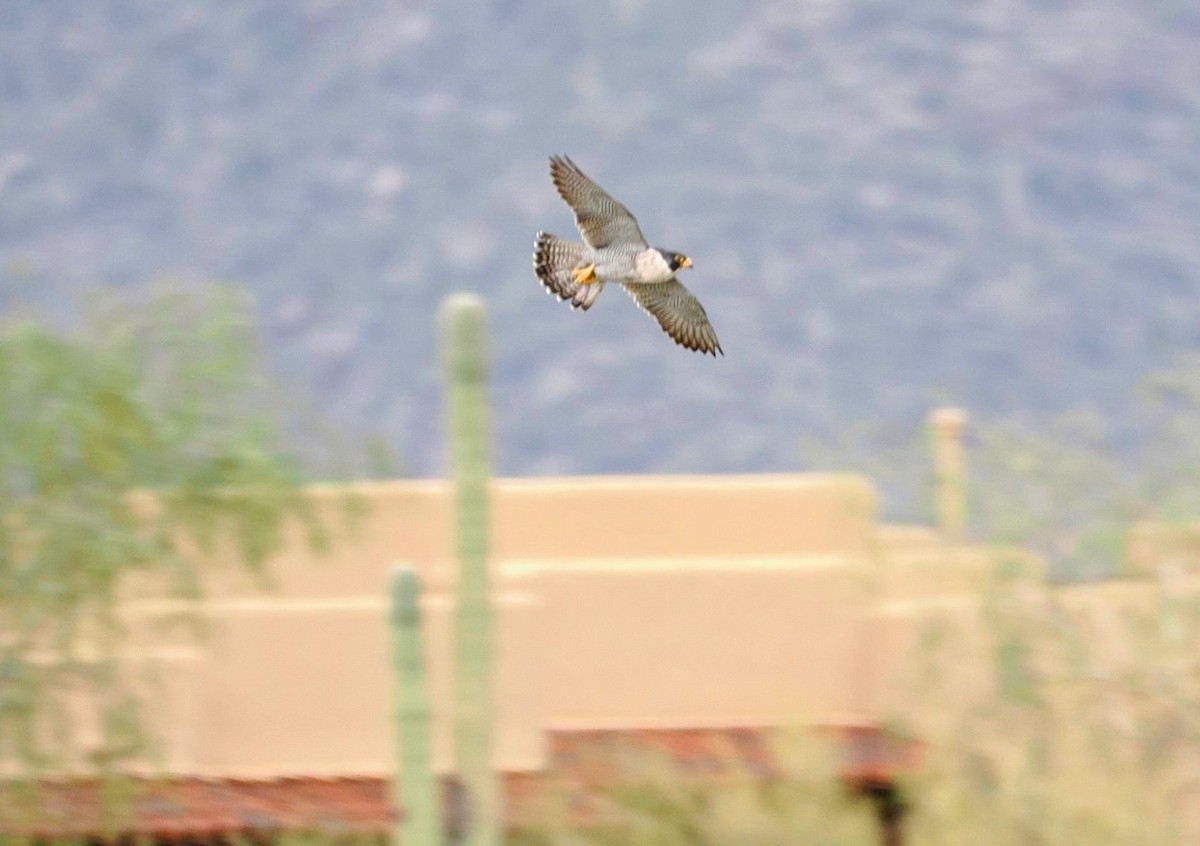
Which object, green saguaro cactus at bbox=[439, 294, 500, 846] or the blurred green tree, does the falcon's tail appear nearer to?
green saguaro cactus at bbox=[439, 294, 500, 846]

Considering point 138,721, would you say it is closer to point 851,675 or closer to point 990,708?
point 990,708

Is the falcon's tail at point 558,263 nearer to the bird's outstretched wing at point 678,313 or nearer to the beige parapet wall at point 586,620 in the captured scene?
the bird's outstretched wing at point 678,313

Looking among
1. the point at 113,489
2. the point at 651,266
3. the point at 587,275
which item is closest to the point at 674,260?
the point at 651,266

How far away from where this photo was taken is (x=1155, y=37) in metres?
63.9

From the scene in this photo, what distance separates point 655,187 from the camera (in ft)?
197

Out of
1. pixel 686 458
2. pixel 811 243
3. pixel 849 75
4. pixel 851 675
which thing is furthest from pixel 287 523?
pixel 849 75

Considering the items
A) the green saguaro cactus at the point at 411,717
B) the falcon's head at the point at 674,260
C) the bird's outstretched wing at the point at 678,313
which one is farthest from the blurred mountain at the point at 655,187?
the green saguaro cactus at the point at 411,717

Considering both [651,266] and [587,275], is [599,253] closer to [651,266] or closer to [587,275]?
[587,275]

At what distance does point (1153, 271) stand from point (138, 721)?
1954 inches

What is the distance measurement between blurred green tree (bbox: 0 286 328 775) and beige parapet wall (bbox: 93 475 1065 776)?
53 centimetres

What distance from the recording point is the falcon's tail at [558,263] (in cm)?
818

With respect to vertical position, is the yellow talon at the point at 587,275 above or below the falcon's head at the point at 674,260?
below

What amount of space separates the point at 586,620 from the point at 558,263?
14.7 ft

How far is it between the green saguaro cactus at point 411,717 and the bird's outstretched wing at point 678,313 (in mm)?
1729
